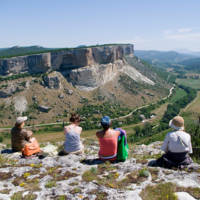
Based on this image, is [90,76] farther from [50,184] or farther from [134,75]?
[50,184]

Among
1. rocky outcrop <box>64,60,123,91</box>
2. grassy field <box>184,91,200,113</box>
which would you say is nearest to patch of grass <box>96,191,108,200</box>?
rocky outcrop <box>64,60,123,91</box>

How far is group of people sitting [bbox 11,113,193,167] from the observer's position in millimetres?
5219

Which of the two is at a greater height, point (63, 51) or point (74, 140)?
point (63, 51)

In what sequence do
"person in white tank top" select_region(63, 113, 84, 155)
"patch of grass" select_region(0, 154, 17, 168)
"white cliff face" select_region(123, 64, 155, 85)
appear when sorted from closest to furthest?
"patch of grass" select_region(0, 154, 17, 168)
"person in white tank top" select_region(63, 113, 84, 155)
"white cliff face" select_region(123, 64, 155, 85)

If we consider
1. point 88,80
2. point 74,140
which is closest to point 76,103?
point 88,80

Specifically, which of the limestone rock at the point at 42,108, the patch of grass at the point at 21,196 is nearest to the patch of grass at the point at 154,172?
the patch of grass at the point at 21,196

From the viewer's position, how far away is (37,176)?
5238 millimetres

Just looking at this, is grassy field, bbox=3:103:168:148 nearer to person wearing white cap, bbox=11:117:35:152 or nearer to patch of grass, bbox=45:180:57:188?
person wearing white cap, bbox=11:117:35:152

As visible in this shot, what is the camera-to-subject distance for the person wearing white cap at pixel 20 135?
6.81m

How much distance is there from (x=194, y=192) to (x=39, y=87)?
46996 mm

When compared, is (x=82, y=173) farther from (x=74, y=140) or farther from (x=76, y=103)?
(x=76, y=103)

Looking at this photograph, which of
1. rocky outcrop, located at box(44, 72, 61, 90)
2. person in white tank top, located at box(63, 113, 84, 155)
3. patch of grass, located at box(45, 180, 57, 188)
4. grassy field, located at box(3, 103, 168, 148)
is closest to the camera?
patch of grass, located at box(45, 180, 57, 188)

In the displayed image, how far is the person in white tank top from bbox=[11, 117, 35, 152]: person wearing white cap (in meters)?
1.61

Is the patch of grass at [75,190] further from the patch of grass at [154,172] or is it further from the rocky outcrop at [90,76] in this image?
the rocky outcrop at [90,76]
